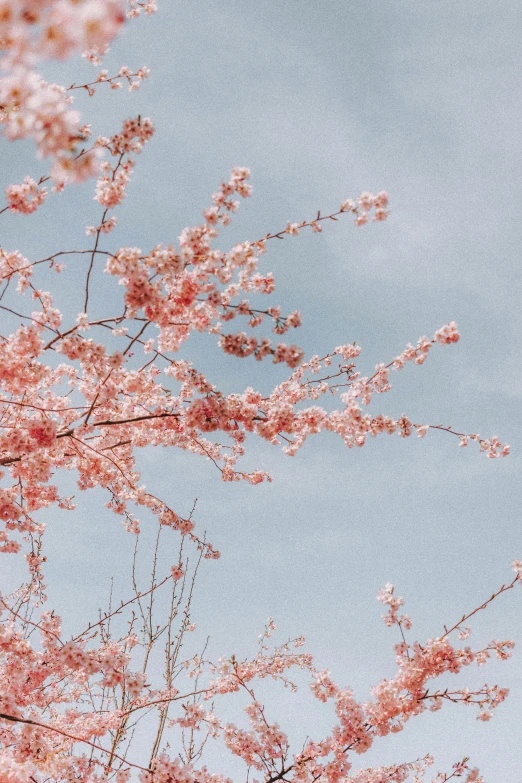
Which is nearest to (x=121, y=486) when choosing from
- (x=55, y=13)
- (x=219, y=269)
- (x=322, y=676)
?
(x=322, y=676)

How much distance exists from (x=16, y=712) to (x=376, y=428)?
12.3 ft

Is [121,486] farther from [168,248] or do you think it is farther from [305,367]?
[168,248]

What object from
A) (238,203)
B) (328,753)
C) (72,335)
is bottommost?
(328,753)

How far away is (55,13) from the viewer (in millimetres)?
1383

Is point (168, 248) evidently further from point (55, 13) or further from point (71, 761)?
point (71, 761)

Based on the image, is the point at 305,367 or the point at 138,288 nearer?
the point at 138,288

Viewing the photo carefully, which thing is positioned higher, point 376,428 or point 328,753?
point 376,428

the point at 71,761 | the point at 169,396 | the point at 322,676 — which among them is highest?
the point at 169,396

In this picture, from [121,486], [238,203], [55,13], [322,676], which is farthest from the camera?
[121,486]

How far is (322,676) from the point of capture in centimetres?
546

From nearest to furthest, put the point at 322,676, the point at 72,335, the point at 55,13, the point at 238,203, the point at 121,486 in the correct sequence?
the point at 55,13
the point at 238,203
the point at 72,335
the point at 322,676
the point at 121,486

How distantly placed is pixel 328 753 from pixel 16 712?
2.90 metres

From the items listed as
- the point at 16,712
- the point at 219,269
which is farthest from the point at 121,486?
the point at 219,269

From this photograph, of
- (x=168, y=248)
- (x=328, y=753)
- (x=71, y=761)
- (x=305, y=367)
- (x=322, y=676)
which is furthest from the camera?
(x=305, y=367)
